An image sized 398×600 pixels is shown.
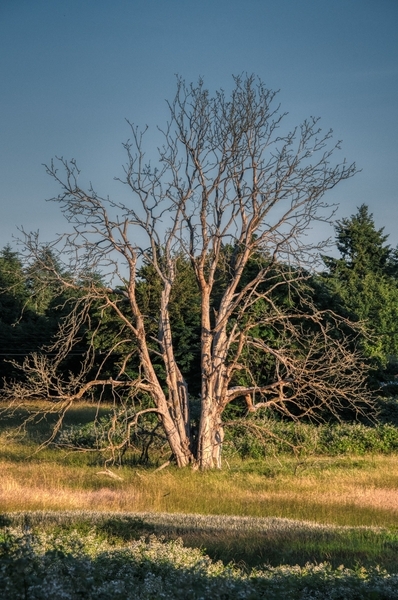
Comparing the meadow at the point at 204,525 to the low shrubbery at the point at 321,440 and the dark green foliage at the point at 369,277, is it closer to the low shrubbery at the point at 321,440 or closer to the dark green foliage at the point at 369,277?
the low shrubbery at the point at 321,440

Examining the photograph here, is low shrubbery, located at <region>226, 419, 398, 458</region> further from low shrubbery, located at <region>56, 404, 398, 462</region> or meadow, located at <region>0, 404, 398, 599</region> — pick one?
meadow, located at <region>0, 404, 398, 599</region>

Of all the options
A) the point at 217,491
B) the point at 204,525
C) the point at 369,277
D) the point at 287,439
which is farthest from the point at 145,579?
the point at 369,277

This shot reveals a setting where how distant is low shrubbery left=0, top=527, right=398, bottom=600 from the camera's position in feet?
17.7

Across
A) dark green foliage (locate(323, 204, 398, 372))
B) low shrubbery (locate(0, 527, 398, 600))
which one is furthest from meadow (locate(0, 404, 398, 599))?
dark green foliage (locate(323, 204, 398, 372))

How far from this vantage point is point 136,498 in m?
17.0

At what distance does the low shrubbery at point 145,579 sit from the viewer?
5.39 metres

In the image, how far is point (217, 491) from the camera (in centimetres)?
1862

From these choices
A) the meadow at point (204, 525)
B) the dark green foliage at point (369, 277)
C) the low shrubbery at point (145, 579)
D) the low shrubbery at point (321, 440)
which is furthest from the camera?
the dark green foliage at point (369, 277)

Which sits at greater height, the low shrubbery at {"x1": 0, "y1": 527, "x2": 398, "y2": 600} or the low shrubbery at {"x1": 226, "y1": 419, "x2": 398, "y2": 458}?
the low shrubbery at {"x1": 226, "y1": 419, "x2": 398, "y2": 458}

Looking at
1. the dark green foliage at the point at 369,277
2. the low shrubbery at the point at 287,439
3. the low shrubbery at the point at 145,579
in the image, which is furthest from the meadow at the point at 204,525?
the dark green foliage at the point at 369,277

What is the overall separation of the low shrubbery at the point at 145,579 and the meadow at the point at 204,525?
0.05 ft

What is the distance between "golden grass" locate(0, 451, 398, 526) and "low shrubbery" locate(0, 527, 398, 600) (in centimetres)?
879

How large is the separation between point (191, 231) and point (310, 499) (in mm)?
9309

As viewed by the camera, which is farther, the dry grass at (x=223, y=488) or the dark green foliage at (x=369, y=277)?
the dark green foliage at (x=369, y=277)
